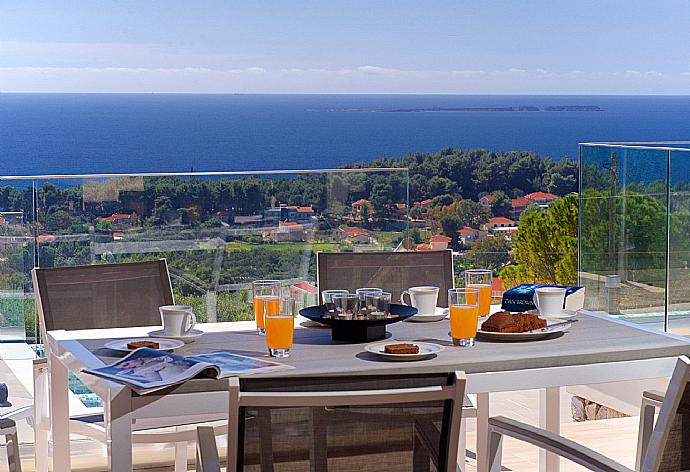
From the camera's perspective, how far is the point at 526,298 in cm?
269

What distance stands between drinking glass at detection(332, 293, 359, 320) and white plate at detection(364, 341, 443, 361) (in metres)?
0.12

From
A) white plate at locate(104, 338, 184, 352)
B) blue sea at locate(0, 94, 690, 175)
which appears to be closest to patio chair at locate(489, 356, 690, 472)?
white plate at locate(104, 338, 184, 352)

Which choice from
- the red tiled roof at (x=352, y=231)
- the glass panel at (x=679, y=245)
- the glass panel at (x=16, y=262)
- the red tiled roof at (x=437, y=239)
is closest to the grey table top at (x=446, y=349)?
the glass panel at (x=16, y=262)

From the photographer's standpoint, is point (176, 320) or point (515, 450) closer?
point (176, 320)

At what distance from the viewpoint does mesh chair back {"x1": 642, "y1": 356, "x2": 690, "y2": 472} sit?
1.69 metres

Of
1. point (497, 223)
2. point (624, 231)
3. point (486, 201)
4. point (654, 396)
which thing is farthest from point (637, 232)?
point (486, 201)

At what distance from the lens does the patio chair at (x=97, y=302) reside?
2.87 metres

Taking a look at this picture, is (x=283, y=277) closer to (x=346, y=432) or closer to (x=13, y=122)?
(x=346, y=432)

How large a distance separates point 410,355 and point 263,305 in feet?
1.45

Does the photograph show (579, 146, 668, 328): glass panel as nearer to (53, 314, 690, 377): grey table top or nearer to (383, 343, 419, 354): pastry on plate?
(53, 314, 690, 377): grey table top

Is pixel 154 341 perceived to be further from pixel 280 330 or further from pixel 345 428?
pixel 345 428

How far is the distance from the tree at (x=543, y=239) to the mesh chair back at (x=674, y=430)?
6829mm

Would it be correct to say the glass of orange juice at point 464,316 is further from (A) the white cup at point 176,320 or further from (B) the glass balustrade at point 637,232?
(B) the glass balustrade at point 637,232

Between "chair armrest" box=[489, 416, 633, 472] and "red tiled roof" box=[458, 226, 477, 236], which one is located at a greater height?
"chair armrest" box=[489, 416, 633, 472]
